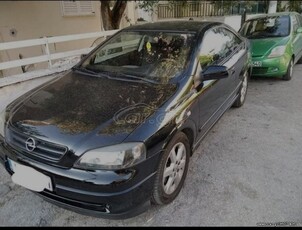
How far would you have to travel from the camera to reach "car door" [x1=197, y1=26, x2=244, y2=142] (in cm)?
304

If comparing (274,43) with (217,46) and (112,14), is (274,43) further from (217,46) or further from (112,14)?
(112,14)

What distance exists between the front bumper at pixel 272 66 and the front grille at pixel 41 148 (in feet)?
15.9

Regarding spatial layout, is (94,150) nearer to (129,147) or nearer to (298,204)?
(129,147)

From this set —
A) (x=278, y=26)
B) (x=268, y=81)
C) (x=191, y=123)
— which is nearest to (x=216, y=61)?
(x=191, y=123)

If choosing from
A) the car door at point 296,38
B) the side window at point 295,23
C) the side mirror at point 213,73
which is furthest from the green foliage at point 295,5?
the side mirror at point 213,73

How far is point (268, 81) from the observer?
626cm

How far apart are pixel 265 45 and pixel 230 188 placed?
4.13m

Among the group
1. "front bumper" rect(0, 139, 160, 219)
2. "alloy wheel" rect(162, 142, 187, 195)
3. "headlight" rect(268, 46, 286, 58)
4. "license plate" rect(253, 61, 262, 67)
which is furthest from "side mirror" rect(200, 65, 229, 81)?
"headlight" rect(268, 46, 286, 58)

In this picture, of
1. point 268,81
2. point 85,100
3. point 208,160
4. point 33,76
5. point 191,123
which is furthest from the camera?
point 268,81

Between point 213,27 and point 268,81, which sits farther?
point 268,81

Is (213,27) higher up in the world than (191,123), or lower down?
higher up

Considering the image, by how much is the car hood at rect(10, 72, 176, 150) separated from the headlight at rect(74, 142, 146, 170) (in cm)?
5

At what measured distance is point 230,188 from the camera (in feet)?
9.12

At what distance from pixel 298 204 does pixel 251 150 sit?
1015 mm
